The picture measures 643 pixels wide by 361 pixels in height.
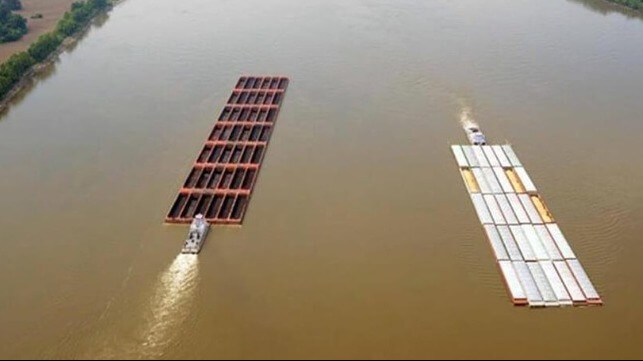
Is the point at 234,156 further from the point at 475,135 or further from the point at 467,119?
the point at 467,119

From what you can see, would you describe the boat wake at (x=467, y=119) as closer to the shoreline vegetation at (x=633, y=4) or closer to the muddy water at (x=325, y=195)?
the muddy water at (x=325, y=195)

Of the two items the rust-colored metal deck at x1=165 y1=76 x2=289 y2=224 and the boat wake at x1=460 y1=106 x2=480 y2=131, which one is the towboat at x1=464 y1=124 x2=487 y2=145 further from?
the rust-colored metal deck at x1=165 y1=76 x2=289 y2=224

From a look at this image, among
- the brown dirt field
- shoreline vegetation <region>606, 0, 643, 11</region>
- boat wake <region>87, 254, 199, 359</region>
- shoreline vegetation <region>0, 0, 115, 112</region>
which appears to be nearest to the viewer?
boat wake <region>87, 254, 199, 359</region>

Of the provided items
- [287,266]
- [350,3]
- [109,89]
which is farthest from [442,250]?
[350,3]

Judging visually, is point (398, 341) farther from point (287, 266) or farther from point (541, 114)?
point (541, 114)

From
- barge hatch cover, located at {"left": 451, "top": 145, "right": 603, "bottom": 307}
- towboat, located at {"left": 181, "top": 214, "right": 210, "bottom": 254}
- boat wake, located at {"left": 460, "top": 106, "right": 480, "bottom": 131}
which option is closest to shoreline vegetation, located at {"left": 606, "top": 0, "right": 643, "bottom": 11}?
boat wake, located at {"left": 460, "top": 106, "right": 480, "bottom": 131}

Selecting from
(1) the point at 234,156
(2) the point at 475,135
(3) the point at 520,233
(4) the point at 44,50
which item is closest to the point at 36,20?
(4) the point at 44,50
